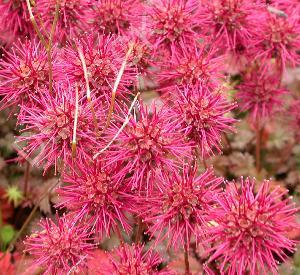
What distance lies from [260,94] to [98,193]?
4.26ft

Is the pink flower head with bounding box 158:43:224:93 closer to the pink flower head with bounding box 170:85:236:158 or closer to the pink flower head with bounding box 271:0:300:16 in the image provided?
the pink flower head with bounding box 170:85:236:158

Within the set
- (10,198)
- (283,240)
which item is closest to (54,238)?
(283,240)

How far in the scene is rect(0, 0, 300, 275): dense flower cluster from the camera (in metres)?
1.77

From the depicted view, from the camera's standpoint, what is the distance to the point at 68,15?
2.44m

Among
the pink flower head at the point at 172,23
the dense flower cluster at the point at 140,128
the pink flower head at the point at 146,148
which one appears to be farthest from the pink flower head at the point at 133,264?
the pink flower head at the point at 172,23

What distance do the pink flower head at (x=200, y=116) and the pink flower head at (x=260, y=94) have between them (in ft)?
2.69

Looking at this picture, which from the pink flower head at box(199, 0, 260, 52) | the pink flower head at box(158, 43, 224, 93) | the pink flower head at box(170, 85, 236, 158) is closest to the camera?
the pink flower head at box(170, 85, 236, 158)

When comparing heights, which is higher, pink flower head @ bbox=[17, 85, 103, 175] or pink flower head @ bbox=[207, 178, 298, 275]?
pink flower head @ bbox=[17, 85, 103, 175]

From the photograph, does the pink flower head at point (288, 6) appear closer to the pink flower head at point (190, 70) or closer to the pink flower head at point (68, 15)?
the pink flower head at point (190, 70)

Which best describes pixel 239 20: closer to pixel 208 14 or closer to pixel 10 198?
pixel 208 14

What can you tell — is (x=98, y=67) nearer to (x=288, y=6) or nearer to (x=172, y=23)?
(x=172, y=23)

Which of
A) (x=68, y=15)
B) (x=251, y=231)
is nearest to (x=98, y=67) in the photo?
(x=68, y=15)

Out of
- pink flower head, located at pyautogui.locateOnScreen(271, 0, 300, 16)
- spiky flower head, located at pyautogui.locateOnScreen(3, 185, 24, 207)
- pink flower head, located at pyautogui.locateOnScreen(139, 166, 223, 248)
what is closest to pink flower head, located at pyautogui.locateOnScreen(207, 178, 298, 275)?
pink flower head, located at pyautogui.locateOnScreen(139, 166, 223, 248)

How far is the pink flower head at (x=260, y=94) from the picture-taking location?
111 inches
